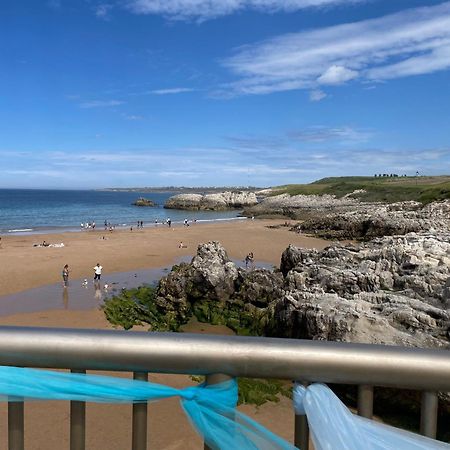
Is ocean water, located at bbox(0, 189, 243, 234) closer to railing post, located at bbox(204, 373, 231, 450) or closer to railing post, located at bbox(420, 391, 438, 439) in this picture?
railing post, located at bbox(204, 373, 231, 450)

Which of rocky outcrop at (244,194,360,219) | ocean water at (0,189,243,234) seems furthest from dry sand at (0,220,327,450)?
rocky outcrop at (244,194,360,219)

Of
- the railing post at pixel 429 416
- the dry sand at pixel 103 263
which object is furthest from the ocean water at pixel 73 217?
the railing post at pixel 429 416

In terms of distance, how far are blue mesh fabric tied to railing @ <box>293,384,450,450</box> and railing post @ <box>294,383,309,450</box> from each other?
0.19 feet

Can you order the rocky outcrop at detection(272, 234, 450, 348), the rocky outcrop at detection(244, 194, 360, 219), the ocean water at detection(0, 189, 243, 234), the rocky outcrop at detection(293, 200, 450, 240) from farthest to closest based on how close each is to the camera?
1. the rocky outcrop at detection(244, 194, 360, 219)
2. the ocean water at detection(0, 189, 243, 234)
3. the rocky outcrop at detection(293, 200, 450, 240)
4. the rocky outcrop at detection(272, 234, 450, 348)

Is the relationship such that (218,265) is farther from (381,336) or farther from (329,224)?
(329,224)

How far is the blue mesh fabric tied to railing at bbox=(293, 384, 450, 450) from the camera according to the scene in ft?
5.14

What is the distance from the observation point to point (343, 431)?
158 cm

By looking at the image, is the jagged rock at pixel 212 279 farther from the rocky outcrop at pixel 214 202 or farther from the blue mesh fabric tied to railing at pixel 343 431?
the rocky outcrop at pixel 214 202

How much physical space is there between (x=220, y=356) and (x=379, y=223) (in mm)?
41552

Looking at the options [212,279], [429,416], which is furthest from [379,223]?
[429,416]

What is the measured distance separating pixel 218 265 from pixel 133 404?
14.7 m

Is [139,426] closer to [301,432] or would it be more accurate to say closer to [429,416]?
[301,432]

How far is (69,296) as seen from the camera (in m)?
18.6

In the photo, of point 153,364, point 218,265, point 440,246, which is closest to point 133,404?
point 153,364
